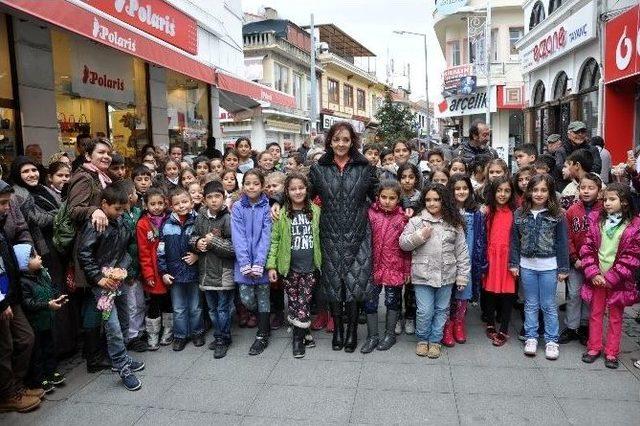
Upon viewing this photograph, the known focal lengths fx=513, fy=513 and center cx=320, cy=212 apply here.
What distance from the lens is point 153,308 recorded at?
15.7 feet

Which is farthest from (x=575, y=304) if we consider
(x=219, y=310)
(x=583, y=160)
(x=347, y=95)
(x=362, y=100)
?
(x=362, y=100)

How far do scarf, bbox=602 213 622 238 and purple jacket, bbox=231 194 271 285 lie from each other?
9.39 ft

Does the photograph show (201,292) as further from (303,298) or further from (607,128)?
(607,128)

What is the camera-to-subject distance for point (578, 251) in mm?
4598

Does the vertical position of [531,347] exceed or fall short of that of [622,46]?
it falls short

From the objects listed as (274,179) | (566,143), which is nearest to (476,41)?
(566,143)

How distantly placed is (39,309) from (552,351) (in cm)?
407

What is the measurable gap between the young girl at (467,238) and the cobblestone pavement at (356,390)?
178 mm

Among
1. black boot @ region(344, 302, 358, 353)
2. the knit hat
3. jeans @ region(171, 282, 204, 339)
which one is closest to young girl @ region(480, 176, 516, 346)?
black boot @ region(344, 302, 358, 353)

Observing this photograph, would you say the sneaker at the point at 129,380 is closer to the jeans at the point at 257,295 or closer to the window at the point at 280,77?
the jeans at the point at 257,295

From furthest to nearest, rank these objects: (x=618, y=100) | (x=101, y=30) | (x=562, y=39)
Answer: (x=562, y=39) < (x=618, y=100) < (x=101, y=30)

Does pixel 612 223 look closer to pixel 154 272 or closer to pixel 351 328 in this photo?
pixel 351 328

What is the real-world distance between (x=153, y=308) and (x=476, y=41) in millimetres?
22776

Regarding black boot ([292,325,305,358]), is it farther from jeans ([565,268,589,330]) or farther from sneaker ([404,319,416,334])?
jeans ([565,268,589,330])
